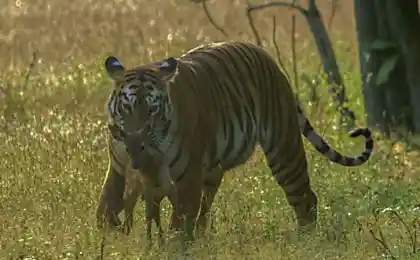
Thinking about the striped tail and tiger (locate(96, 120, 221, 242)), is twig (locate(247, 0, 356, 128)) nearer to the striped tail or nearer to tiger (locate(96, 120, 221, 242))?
the striped tail

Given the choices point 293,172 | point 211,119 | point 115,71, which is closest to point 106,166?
point 293,172

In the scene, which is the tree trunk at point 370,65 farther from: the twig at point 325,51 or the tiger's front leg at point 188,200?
the tiger's front leg at point 188,200

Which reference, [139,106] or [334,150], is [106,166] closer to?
[334,150]

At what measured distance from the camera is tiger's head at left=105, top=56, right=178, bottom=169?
5945mm

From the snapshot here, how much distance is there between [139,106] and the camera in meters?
6.02

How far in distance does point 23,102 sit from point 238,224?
4.29m

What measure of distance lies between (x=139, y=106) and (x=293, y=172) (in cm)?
153

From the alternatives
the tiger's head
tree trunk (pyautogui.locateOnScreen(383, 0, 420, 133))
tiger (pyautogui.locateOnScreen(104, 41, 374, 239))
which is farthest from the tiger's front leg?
tree trunk (pyautogui.locateOnScreen(383, 0, 420, 133))

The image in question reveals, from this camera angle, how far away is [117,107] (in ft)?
19.8

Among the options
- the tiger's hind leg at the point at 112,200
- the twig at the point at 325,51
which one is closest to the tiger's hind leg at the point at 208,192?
the tiger's hind leg at the point at 112,200

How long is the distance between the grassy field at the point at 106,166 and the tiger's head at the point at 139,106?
20.0 inches

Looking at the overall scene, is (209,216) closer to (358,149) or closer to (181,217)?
(181,217)

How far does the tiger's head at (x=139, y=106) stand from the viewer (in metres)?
5.95

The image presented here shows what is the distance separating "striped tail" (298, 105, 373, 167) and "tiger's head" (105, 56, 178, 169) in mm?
1431
